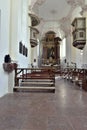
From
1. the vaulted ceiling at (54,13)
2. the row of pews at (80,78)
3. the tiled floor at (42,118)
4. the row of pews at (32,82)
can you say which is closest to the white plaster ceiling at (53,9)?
the vaulted ceiling at (54,13)

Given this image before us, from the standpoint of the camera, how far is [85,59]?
1184 cm

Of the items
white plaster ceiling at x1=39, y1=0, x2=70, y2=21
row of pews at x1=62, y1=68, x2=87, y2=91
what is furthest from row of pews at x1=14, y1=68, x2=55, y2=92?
white plaster ceiling at x1=39, y1=0, x2=70, y2=21

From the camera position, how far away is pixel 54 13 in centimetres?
2178

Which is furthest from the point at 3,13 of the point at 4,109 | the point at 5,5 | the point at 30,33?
the point at 30,33

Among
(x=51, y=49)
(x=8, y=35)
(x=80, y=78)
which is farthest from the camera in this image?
(x=51, y=49)

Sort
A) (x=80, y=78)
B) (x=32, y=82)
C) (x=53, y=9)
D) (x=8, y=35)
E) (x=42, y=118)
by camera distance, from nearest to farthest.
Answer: (x=42, y=118)
(x=8, y=35)
(x=32, y=82)
(x=80, y=78)
(x=53, y=9)

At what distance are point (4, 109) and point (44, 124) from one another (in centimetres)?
132

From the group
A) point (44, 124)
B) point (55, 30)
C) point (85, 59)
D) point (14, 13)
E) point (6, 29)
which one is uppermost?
point (55, 30)

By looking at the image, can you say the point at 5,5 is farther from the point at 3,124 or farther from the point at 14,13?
the point at 3,124

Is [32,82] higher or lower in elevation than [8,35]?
lower

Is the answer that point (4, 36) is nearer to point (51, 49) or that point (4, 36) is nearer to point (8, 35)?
point (8, 35)

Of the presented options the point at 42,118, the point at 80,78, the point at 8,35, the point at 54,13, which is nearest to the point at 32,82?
the point at 80,78

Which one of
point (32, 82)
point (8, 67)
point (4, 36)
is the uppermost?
point (4, 36)

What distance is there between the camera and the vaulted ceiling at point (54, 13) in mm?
18016
